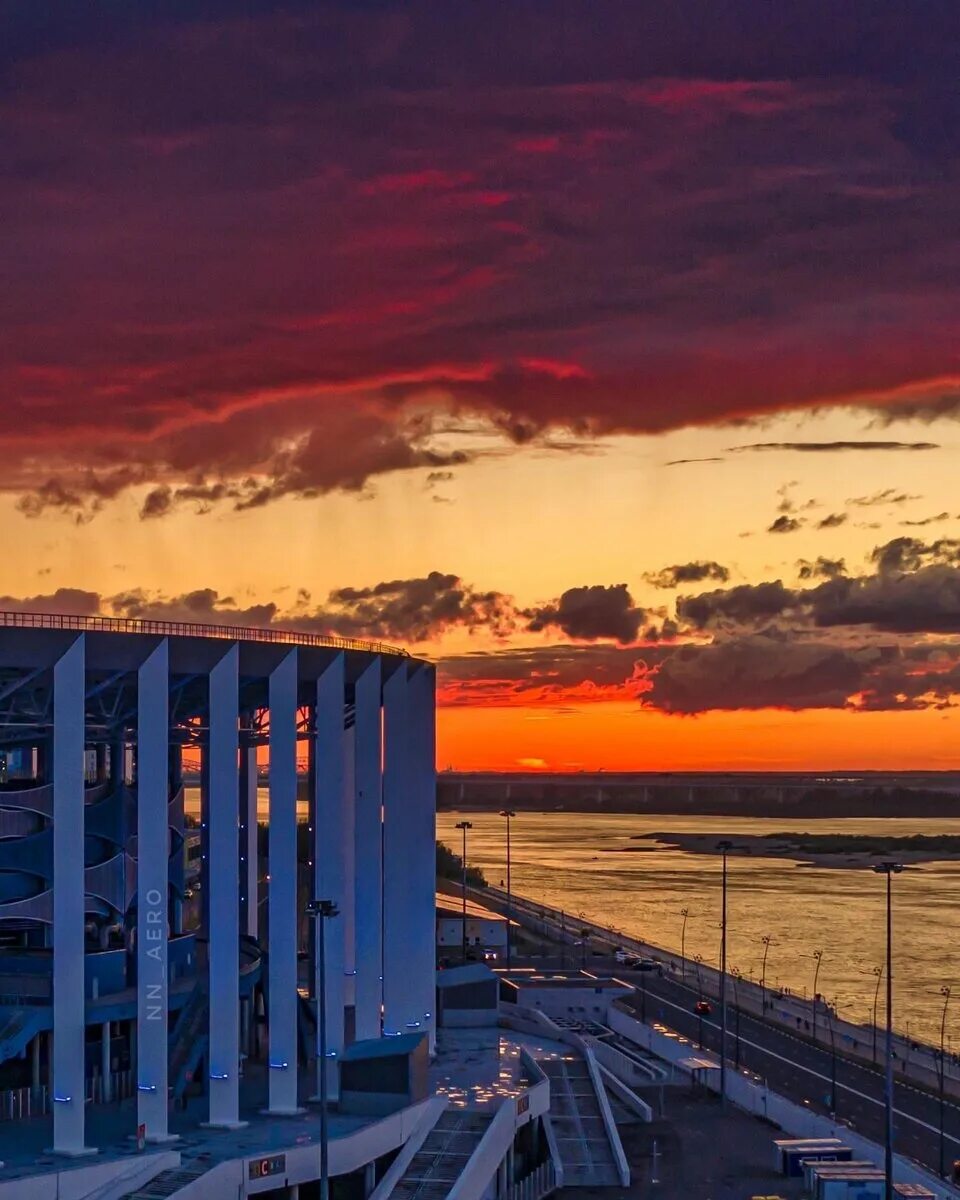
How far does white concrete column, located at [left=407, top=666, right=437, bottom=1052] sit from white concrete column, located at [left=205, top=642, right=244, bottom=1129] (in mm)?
19335

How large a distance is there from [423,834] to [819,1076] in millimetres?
28281

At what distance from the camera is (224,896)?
6912 centimetres

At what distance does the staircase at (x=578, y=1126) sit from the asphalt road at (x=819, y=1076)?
503 inches

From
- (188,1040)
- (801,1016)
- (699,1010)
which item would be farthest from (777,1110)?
(801,1016)

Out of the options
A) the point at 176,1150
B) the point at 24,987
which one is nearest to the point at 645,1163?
the point at 176,1150

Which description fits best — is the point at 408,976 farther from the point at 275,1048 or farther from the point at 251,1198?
the point at 251,1198

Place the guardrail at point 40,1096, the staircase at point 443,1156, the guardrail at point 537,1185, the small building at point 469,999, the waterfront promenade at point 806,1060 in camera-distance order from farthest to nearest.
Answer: the small building at point 469,999
the waterfront promenade at point 806,1060
the guardrail at point 40,1096
the guardrail at point 537,1185
the staircase at point 443,1156

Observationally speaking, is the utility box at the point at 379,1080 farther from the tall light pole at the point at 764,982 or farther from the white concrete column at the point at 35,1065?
the tall light pole at the point at 764,982

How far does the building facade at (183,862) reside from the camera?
6450 centimetres

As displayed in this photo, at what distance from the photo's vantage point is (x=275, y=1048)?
70.0 meters

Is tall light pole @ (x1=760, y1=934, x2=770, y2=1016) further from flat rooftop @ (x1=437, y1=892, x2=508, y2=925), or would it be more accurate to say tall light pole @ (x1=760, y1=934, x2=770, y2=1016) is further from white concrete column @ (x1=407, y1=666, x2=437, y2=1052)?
white concrete column @ (x1=407, y1=666, x2=437, y2=1052)

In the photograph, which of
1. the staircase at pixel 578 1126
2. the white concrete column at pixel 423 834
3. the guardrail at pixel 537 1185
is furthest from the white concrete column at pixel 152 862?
the white concrete column at pixel 423 834

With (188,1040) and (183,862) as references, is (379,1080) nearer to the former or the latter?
(188,1040)

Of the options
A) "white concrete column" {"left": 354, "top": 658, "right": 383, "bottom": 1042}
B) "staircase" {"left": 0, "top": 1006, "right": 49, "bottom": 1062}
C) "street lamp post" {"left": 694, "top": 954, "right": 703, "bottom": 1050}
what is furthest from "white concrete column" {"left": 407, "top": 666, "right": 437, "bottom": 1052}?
"street lamp post" {"left": 694, "top": 954, "right": 703, "bottom": 1050}
